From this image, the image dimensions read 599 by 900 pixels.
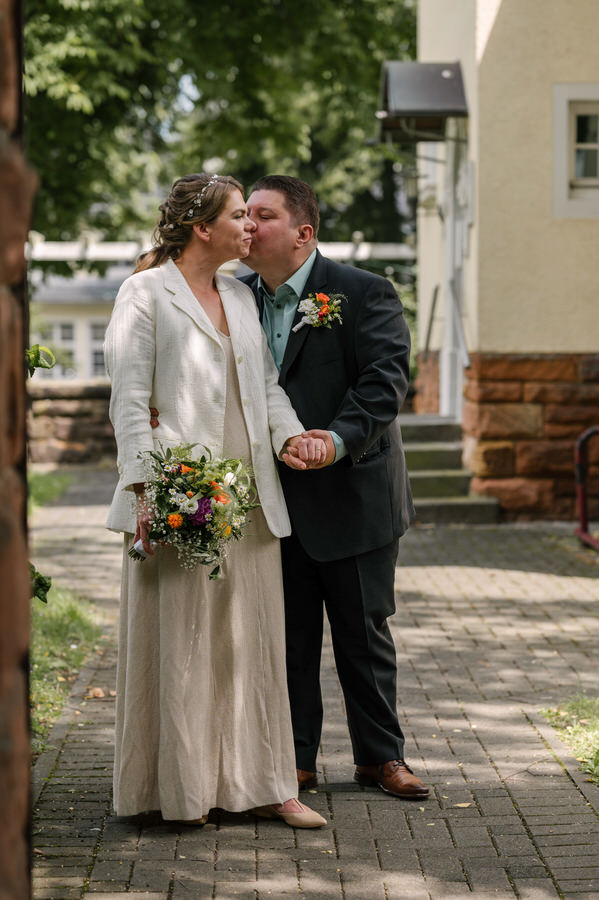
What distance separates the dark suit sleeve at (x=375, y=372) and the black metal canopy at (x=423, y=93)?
783 cm

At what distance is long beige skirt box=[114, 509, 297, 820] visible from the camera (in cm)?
405

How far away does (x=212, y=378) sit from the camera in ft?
13.5

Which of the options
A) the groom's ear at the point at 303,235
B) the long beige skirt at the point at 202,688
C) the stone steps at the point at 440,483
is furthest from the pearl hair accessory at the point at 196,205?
the stone steps at the point at 440,483

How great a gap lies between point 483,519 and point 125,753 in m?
7.51

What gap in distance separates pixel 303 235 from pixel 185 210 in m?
0.50

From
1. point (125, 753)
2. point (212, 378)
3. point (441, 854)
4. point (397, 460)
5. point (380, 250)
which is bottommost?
point (441, 854)

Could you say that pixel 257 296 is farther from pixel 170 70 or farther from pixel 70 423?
pixel 170 70

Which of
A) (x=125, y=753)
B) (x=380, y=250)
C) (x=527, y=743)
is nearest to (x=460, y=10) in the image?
(x=527, y=743)

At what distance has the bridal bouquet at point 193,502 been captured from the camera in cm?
387

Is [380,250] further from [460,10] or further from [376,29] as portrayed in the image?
[460,10]

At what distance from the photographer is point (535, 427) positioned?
1127 centimetres

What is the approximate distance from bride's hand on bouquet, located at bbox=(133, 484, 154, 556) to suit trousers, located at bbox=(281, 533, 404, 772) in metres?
0.65

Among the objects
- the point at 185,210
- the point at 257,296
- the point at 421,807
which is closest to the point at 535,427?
the point at 257,296

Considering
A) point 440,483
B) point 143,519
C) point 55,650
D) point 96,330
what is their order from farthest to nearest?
point 96,330
point 440,483
point 55,650
point 143,519
